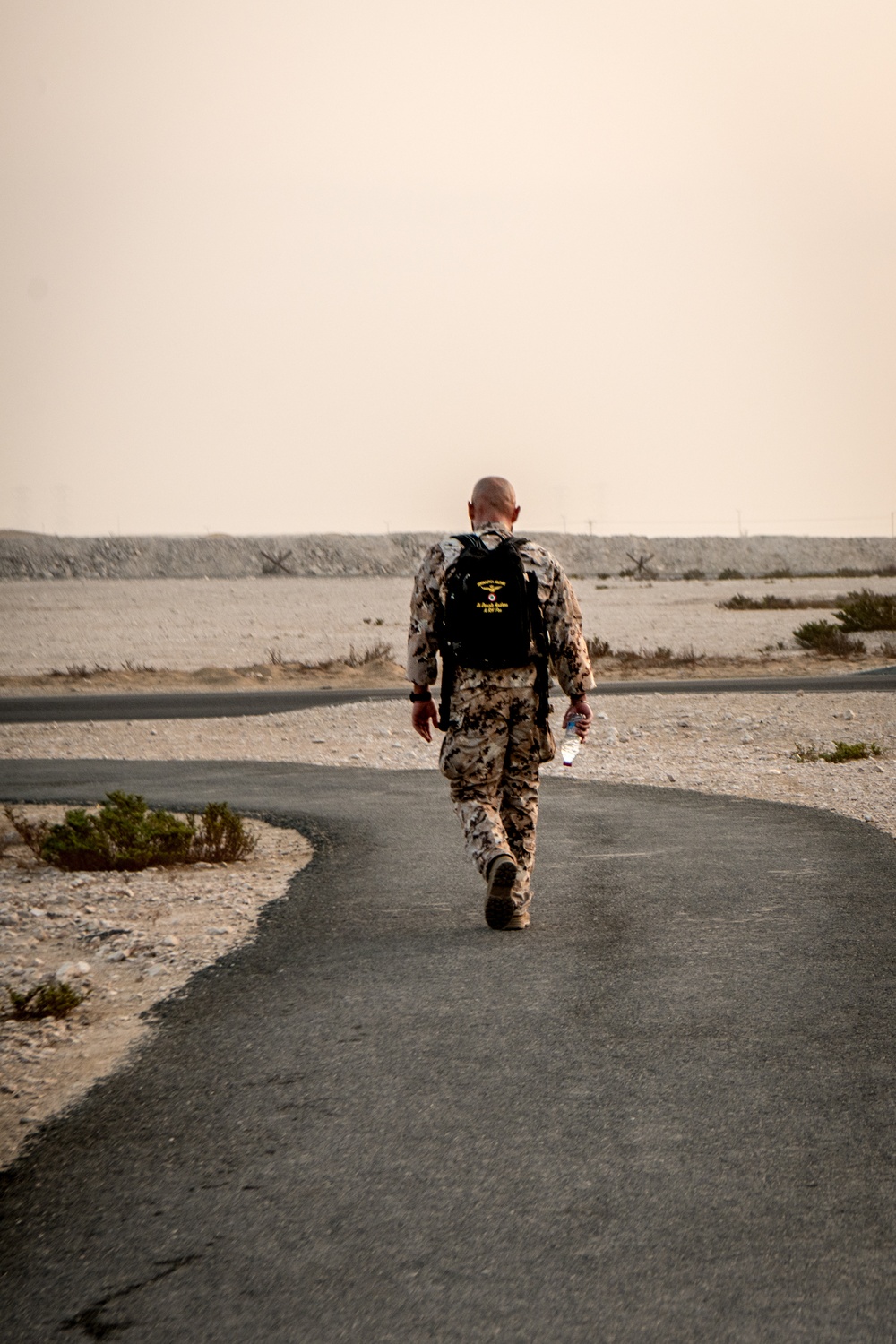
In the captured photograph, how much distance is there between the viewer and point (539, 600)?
5844 millimetres

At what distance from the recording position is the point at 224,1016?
4742 mm

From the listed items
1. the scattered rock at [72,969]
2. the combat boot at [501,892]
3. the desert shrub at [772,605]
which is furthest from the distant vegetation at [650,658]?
the scattered rock at [72,969]

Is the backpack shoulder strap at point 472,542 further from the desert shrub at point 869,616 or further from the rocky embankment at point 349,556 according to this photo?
the rocky embankment at point 349,556

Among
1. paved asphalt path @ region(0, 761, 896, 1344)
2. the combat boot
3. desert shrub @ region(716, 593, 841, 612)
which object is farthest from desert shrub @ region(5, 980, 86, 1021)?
desert shrub @ region(716, 593, 841, 612)

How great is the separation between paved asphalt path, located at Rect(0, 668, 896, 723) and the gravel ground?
822 centimetres

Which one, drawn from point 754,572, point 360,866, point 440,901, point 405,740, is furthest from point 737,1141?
point 754,572

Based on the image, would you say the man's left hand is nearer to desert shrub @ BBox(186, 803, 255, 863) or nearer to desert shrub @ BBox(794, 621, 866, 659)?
desert shrub @ BBox(186, 803, 255, 863)

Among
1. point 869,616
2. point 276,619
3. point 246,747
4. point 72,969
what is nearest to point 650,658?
point 869,616

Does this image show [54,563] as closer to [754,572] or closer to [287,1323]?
[754,572]

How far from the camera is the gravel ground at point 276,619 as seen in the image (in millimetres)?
35594

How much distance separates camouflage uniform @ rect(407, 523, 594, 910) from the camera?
19.1ft

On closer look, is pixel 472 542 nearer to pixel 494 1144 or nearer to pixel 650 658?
pixel 494 1144

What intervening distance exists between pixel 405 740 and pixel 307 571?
82.4 metres

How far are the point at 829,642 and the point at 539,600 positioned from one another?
25.3 m
